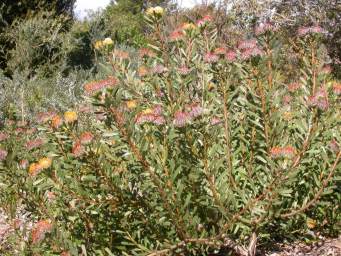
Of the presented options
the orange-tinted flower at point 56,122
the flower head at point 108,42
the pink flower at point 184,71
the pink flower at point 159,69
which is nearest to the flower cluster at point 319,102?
the pink flower at point 184,71

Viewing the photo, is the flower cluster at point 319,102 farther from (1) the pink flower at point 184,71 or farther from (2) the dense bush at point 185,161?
(1) the pink flower at point 184,71

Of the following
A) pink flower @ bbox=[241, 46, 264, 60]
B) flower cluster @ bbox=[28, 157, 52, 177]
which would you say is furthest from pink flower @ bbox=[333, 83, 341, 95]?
flower cluster @ bbox=[28, 157, 52, 177]

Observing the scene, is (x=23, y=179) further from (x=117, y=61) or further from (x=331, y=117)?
(x=331, y=117)

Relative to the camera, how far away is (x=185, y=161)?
2240mm

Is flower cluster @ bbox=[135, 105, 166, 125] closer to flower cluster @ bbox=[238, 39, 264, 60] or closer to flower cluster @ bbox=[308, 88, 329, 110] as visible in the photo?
flower cluster @ bbox=[238, 39, 264, 60]

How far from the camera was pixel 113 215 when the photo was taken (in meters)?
2.49

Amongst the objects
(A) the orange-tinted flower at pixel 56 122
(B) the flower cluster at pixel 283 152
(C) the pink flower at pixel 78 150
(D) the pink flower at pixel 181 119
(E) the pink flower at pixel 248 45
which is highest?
(E) the pink flower at pixel 248 45

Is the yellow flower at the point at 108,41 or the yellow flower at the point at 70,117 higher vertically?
the yellow flower at the point at 108,41

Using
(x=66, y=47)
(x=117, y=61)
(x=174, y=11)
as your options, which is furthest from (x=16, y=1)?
(x=117, y=61)

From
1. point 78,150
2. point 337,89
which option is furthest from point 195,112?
point 337,89

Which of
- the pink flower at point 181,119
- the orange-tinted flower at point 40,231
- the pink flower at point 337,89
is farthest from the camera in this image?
the pink flower at point 337,89

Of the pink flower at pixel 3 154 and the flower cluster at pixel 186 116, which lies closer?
the flower cluster at pixel 186 116

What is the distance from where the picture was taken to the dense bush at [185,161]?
2152 mm

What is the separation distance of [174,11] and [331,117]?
13.7 meters
